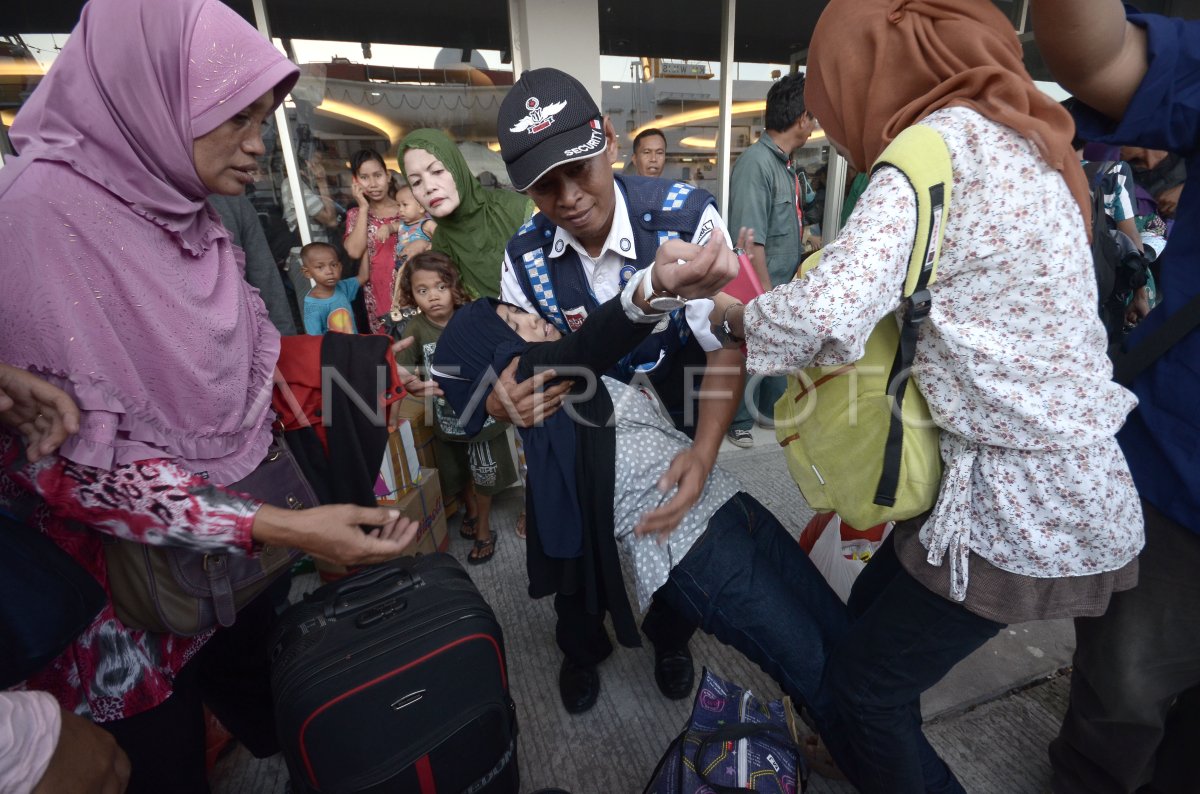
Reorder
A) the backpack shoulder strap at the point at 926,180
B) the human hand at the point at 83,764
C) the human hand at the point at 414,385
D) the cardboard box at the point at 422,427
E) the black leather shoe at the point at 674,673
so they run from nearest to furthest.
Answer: the human hand at the point at 83,764, the backpack shoulder strap at the point at 926,180, the human hand at the point at 414,385, the black leather shoe at the point at 674,673, the cardboard box at the point at 422,427

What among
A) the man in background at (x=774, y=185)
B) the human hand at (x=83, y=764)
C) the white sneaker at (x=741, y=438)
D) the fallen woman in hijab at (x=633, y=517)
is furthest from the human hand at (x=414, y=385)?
the white sneaker at (x=741, y=438)

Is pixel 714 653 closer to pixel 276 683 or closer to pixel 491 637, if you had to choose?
pixel 491 637

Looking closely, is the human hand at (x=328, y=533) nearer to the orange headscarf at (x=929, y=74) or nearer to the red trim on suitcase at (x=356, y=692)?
the red trim on suitcase at (x=356, y=692)

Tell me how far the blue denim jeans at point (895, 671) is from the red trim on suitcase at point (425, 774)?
0.91 meters

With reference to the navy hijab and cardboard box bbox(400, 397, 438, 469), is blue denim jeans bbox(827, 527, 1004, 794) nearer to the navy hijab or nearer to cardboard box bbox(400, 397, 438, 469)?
the navy hijab

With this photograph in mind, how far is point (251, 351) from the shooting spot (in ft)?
3.99

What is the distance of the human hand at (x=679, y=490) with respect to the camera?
125 centimetres

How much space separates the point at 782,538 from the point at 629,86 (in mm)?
5214

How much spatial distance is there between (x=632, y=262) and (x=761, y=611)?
903mm

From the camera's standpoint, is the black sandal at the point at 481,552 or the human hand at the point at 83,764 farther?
the black sandal at the point at 481,552

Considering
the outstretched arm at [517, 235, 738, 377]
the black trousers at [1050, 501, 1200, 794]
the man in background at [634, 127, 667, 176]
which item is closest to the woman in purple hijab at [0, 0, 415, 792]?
the outstretched arm at [517, 235, 738, 377]

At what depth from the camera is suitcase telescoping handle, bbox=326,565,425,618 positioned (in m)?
1.32

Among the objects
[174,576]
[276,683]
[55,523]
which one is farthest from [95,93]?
[276,683]

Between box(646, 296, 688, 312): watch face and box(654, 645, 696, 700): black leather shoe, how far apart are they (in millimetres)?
1334
